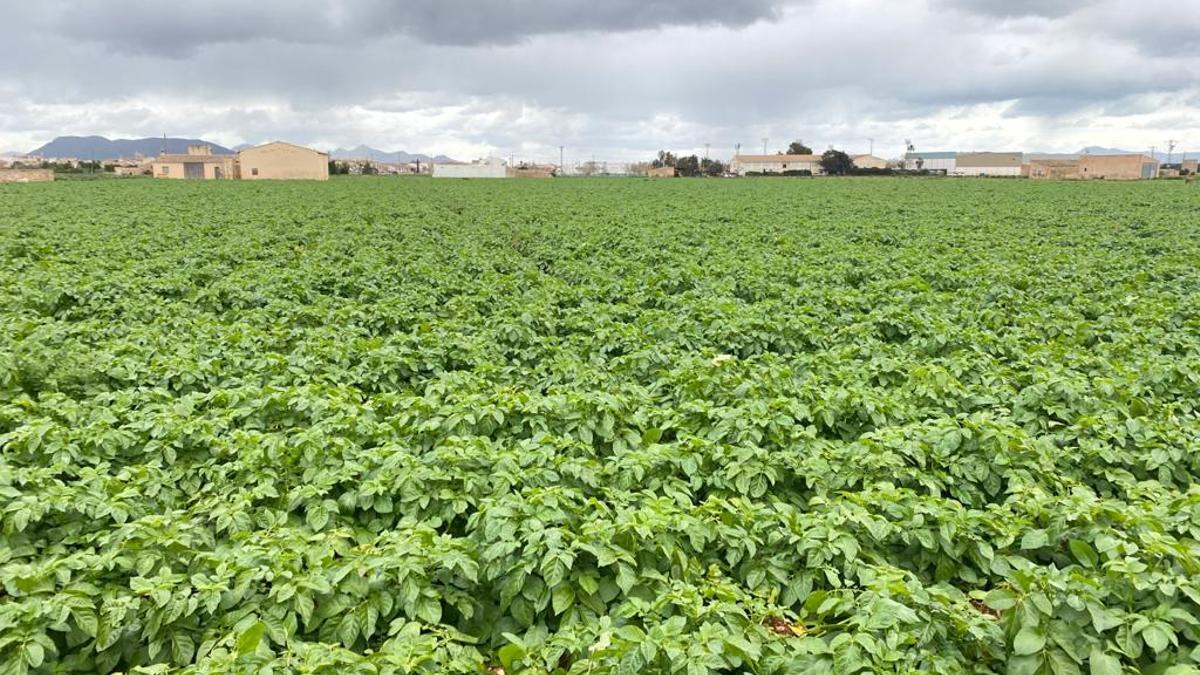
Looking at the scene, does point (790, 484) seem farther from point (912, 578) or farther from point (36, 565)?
point (36, 565)

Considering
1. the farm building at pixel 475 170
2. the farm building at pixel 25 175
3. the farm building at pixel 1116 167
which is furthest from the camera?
the farm building at pixel 475 170

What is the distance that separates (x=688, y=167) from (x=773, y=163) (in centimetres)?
2894

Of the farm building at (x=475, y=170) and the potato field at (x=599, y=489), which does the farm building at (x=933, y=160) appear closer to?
the farm building at (x=475, y=170)


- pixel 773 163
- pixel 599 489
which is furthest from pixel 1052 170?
pixel 599 489

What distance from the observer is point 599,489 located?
4824mm

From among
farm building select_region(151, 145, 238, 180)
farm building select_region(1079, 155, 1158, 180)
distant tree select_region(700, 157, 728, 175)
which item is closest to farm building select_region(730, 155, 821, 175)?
distant tree select_region(700, 157, 728, 175)

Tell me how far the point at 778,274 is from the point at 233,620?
39.2 ft

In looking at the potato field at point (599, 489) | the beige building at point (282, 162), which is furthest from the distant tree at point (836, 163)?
the potato field at point (599, 489)

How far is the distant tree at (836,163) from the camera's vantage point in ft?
376

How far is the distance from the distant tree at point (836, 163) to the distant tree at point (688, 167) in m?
20.9

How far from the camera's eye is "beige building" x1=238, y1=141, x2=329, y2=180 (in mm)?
85625

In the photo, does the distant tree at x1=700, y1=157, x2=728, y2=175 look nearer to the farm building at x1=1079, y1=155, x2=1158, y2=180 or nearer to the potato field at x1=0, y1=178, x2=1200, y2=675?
the farm building at x1=1079, y1=155, x2=1158, y2=180

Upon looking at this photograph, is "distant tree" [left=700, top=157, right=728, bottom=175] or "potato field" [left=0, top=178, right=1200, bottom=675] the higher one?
"distant tree" [left=700, top=157, right=728, bottom=175]

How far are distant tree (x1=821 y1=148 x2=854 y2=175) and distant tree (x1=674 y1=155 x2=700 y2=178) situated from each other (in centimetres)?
2093
